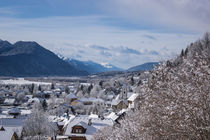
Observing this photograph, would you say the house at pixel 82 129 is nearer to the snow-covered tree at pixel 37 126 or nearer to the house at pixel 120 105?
the snow-covered tree at pixel 37 126

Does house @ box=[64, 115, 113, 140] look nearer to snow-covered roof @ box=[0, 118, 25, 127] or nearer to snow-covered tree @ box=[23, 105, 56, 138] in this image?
snow-covered tree @ box=[23, 105, 56, 138]

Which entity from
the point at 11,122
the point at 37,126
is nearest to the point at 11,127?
the point at 37,126

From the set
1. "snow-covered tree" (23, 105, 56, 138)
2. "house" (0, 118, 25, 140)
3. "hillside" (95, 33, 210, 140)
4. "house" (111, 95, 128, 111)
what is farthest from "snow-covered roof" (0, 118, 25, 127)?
"hillside" (95, 33, 210, 140)

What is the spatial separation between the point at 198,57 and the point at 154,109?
8.54 ft

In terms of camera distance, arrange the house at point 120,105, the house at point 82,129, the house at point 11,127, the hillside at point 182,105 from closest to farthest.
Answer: the hillside at point 182,105 < the house at point 11,127 < the house at point 82,129 < the house at point 120,105

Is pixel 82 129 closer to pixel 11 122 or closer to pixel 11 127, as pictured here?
pixel 11 127

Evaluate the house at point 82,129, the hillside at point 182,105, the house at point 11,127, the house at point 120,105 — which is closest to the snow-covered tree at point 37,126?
the house at point 11,127

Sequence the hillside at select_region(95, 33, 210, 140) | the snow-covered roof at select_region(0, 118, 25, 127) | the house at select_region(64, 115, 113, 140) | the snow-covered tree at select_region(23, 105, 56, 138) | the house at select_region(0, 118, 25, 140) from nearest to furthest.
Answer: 1. the hillside at select_region(95, 33, 210, 140)
2. the house at select_region(0, 118, 25, 140)
3. the house at select_region(64, 115, 113, 140)
4. the snow-covered tree at select_region(23, 105, 56, 138)
5. the snow-covered roof at select_region(0, 118, 25, 127)

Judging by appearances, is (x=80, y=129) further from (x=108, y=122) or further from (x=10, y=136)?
(x=10, y=136)

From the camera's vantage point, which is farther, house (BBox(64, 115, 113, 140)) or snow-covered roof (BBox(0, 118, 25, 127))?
snow-covered roof (BBox(0, 118, 25, 127))

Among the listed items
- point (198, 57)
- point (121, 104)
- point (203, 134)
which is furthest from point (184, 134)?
point (121, 104)

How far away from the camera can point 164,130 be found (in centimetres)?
898

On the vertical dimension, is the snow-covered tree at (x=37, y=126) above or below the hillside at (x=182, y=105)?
below

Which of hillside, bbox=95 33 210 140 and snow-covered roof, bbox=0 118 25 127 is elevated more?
hillside, bbox=95 33 210 140
